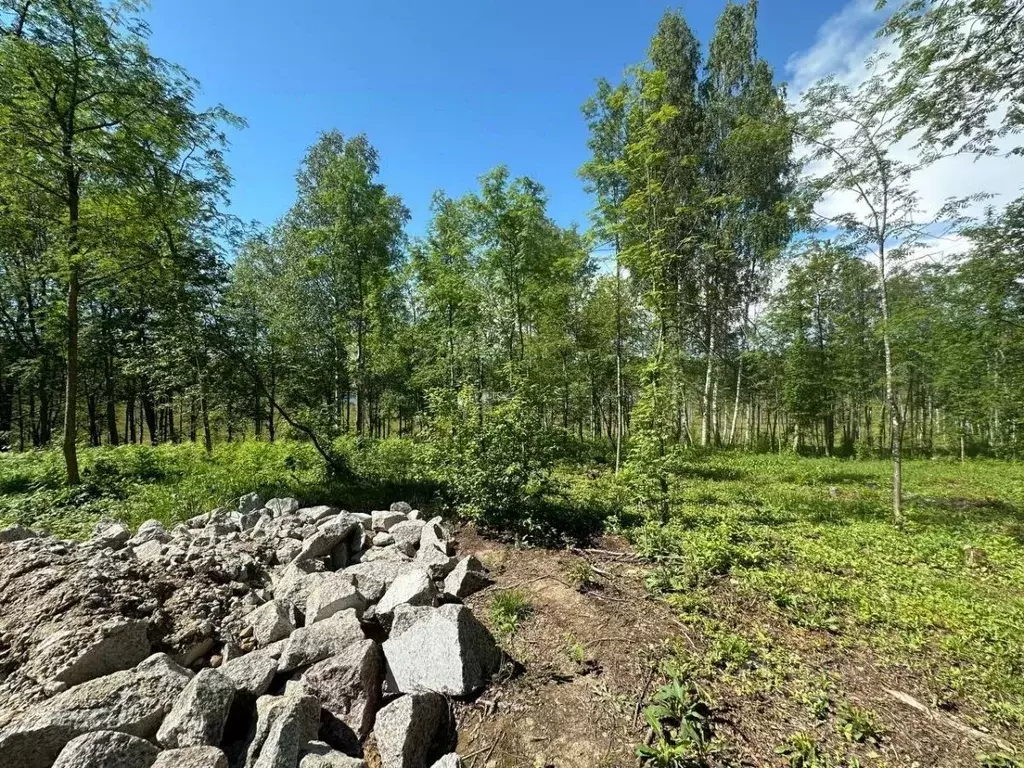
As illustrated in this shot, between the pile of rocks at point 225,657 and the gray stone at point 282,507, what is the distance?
52.3 inches

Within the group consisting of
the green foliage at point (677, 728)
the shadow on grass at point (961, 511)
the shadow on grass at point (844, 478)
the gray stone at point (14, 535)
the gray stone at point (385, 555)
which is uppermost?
the gray stone at point (14, 535)

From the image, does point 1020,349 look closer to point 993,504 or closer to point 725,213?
point 993,504

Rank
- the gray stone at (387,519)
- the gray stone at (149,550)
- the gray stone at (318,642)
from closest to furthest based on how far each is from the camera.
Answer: the gray stone at (318,642)
the gray stone at (149,550)
the gray stone at (387,519)

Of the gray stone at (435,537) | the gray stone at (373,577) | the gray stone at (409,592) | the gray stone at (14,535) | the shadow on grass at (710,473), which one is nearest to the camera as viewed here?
the gray stone at (409,592)

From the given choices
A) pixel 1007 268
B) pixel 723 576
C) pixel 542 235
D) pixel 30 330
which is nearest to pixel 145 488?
pixel 723 576

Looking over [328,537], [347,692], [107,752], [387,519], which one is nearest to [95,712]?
[107,752]

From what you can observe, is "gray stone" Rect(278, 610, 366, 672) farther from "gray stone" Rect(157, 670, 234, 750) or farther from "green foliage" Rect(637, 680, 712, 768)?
"green foliage" Rect(637, 680, 712, 768)

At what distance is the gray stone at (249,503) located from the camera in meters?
5.72

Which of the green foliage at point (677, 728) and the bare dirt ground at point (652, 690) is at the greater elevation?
the green foliage at point (677, 728)

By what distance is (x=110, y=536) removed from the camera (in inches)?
173

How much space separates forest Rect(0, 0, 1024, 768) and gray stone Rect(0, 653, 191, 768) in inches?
86.4

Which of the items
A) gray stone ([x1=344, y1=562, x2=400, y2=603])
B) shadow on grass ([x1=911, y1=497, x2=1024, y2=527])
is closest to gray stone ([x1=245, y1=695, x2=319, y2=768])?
gray stone ([x1=344, y1=562, x2=400, y2=603])

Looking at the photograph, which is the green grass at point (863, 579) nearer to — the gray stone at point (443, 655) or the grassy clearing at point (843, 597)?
the grassy clearing at point (843, 597)

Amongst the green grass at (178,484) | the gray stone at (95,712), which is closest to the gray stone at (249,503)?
the green grass at (178,484)
